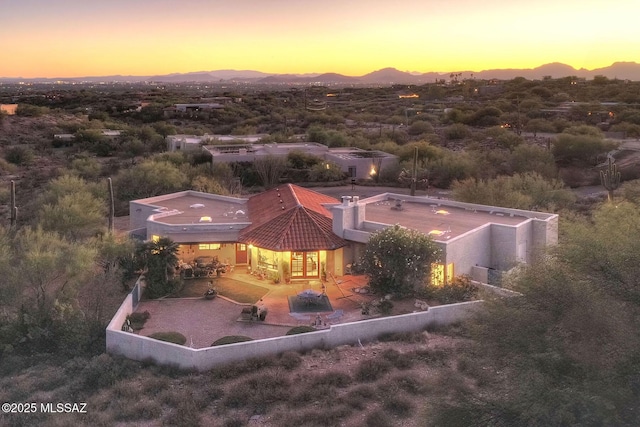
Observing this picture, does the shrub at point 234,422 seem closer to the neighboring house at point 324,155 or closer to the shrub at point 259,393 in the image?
the shrub at point 259,393

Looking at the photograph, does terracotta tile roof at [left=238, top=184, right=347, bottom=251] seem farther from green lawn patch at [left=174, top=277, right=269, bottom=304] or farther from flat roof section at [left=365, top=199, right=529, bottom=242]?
flat roof section at [left=365, top=199, right=529, bottom=242]

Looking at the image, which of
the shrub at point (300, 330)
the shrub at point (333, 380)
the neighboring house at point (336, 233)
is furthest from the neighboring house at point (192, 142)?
the shrub at point (333, 380)

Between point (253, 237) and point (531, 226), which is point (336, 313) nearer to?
point (253, 237)

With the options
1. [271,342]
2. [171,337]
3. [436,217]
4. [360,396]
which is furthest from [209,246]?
[360,396]

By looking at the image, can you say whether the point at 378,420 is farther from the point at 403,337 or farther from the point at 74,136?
the point at 74,136

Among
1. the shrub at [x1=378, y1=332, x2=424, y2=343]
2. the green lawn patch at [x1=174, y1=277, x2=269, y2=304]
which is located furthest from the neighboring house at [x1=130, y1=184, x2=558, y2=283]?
the shrub at [x1=378, y1=332, x2=424, y2=343]

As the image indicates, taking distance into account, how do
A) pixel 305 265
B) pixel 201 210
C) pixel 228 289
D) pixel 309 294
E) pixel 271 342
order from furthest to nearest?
pixel 201 210 < pixel 305 265 < pixel 228 289 < pixel 309 294 < pixel 271 342
